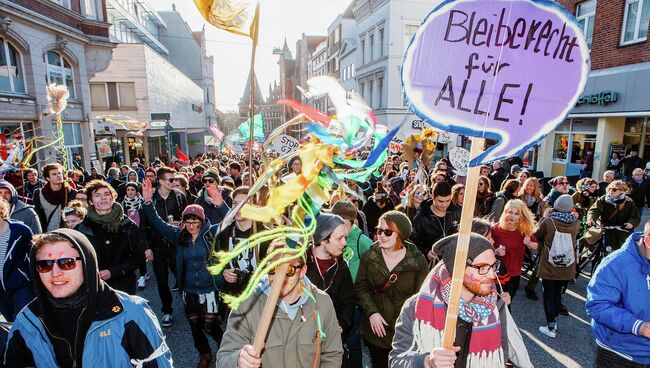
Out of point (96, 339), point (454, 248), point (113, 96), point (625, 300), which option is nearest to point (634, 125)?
point (625, 300)

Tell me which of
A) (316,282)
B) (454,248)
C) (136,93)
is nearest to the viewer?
(454,248)

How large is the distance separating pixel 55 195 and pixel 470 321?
244 inches

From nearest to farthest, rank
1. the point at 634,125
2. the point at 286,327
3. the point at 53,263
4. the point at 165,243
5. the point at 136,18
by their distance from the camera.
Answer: the point at 53,263 → the point at 286,327 → the point at 165,243 → the point at 634,125 → the point at 136,18

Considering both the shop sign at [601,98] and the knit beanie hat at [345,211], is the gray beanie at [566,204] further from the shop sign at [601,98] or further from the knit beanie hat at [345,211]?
the shop sign at [601,98]

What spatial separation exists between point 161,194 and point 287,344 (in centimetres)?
450

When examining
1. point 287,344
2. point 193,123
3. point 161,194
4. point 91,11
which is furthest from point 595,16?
point 193,123

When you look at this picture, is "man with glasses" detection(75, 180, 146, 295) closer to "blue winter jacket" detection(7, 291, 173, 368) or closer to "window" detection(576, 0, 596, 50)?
"blue winter jacket" detection(7, 291, 173, 368)

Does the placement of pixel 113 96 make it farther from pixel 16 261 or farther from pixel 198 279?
pixel 198 279

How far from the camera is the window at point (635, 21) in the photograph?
11.3 m

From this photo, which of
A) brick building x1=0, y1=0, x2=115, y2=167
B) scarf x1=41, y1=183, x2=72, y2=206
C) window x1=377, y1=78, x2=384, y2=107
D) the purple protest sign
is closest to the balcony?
brick building x1=0, y1=0, x2=115, y2=167

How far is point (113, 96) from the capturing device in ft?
73.6

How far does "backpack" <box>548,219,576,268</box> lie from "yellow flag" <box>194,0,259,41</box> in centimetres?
430

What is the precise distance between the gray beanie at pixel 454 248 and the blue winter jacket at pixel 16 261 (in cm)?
366

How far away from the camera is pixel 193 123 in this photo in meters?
38.2
